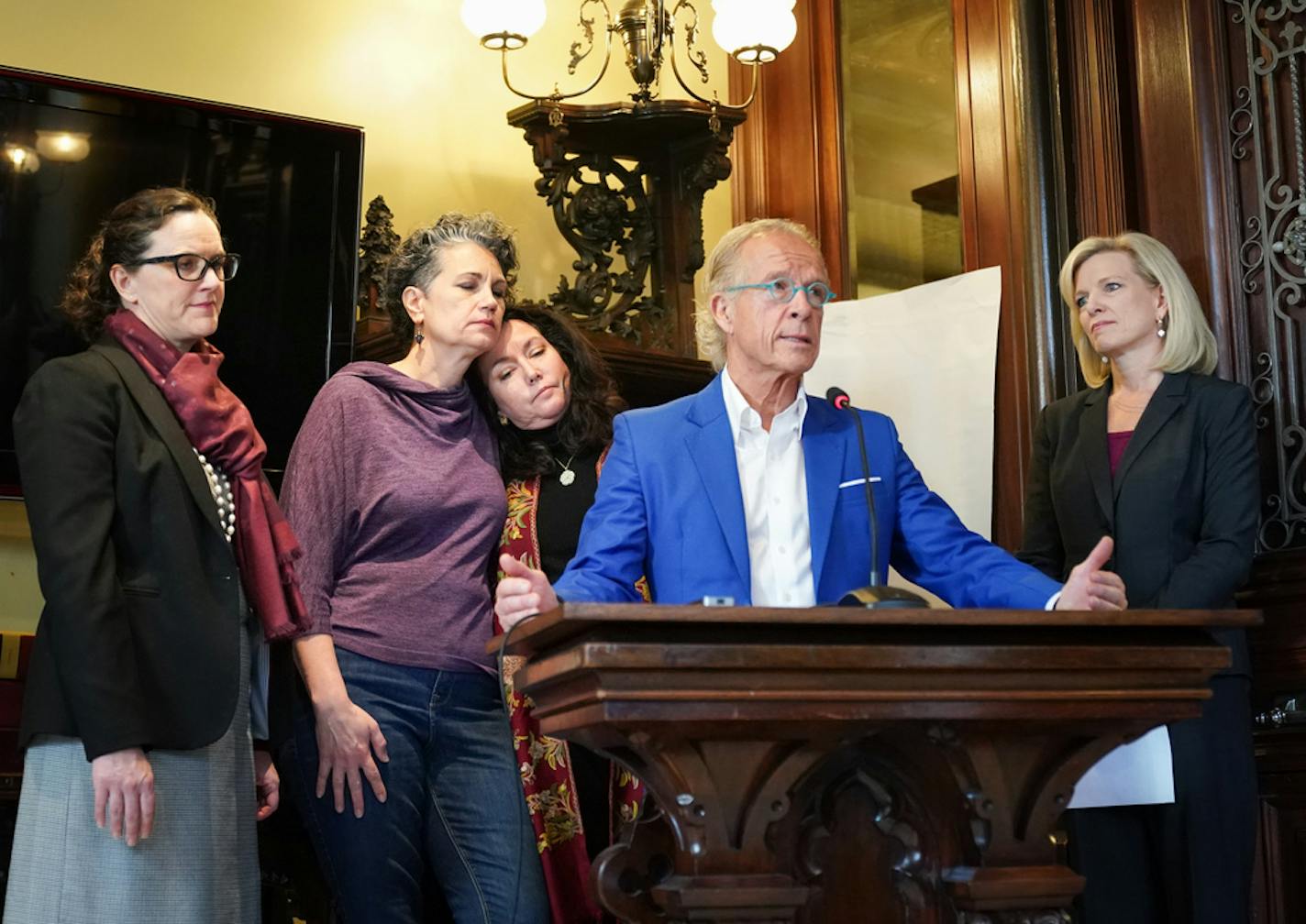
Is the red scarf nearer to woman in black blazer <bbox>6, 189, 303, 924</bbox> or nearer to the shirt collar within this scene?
woman in black blazer <bbox>6, 189, 303, 924</bbox>

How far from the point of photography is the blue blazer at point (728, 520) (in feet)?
8.54

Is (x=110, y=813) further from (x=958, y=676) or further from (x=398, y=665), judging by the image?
(x=958, y=676)

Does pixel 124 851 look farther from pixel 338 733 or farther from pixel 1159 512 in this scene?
pixel 1159 512

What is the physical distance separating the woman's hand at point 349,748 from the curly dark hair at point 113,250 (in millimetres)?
772

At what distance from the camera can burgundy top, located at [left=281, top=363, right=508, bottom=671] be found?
2850 mm

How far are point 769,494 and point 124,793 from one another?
1118 mm

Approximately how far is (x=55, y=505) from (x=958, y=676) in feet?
4.43

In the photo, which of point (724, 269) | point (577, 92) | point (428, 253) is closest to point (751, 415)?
point (724, 269)

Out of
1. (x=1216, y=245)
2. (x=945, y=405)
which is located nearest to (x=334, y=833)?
(x=945, y=405)

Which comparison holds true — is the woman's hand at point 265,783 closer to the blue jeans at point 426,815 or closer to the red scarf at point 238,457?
the blue jeans at point 426,815

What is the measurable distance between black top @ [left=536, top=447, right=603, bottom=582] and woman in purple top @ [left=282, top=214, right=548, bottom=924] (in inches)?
3.9

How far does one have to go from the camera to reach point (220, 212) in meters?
3.67

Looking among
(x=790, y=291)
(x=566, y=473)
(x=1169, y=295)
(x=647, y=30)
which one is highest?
(x=647, y=30)

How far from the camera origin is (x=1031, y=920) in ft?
6.63
